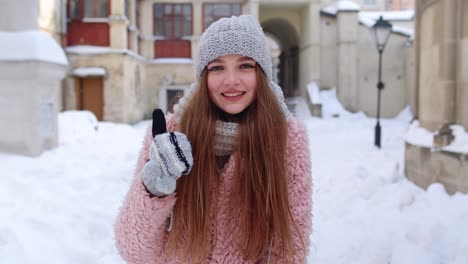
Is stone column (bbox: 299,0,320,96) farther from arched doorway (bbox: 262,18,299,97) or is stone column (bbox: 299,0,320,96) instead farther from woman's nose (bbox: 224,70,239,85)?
woman's nose (bbox: 224,70,239,85)

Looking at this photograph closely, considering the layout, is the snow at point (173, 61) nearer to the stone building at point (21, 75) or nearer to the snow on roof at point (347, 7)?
the snow on roof at point (347, 7)

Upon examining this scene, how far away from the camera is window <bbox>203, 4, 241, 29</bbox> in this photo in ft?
66.7

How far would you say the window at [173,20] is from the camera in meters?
20.4

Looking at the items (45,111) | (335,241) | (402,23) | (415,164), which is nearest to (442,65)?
(415,164)

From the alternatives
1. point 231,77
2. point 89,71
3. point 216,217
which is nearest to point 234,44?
point 231,77

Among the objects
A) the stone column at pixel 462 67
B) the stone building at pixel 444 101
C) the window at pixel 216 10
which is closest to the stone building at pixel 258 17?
the window at pixel 216 10

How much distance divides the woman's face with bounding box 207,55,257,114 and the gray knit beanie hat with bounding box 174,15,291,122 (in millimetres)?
34

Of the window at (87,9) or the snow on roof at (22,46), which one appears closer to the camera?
the snow on roof at (22,46)

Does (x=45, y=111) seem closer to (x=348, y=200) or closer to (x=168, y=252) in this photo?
(x=348, y=200)

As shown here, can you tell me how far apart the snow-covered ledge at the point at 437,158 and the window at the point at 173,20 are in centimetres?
1538

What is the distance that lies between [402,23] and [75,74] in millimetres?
22332

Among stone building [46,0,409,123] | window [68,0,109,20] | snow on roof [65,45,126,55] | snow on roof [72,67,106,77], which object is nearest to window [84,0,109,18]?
window [68,0,109,20]

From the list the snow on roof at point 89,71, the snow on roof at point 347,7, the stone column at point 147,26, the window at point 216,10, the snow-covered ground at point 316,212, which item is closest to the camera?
A: the snow-covered ground at point 316,212

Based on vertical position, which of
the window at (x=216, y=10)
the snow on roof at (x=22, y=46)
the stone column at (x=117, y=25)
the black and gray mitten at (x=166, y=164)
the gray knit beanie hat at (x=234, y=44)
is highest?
the window at (x=216, y=10)
